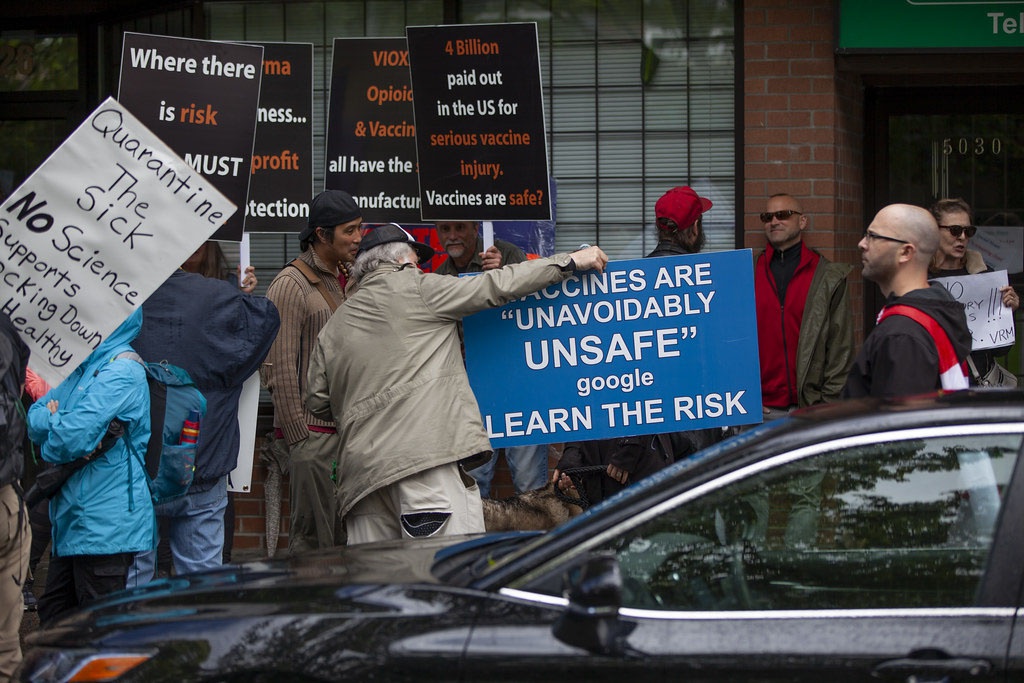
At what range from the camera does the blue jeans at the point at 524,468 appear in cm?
709

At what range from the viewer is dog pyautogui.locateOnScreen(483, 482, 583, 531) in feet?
20.1

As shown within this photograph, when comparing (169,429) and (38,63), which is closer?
(169,429)

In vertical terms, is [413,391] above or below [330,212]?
below

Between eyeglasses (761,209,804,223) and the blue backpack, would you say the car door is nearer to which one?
the blue backpack

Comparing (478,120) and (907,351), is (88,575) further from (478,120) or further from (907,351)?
(907,351)

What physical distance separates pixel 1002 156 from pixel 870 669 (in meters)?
5.93

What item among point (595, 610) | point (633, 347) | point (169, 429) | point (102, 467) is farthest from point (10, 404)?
point (595, 610)

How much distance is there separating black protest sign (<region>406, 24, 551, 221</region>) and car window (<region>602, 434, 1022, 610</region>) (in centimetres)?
343

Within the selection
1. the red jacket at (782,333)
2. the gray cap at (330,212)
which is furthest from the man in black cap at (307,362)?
the red jacket at (782,333)

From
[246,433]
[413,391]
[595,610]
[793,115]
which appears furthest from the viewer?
[793,115]

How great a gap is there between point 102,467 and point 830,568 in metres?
3.07

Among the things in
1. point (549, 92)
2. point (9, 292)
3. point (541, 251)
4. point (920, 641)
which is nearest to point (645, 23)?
point (549, 92)

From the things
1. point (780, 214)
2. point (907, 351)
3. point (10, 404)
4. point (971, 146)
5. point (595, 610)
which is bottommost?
point (595, 610)

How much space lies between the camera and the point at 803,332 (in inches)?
254
